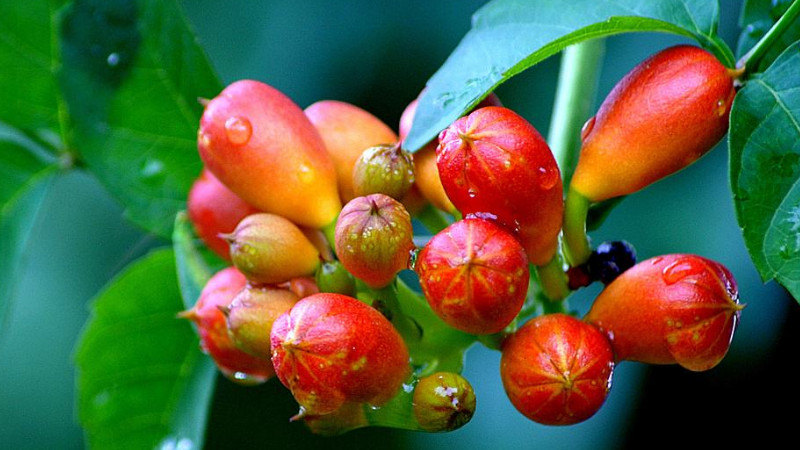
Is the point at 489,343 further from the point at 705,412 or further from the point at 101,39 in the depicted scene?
the point at 705,412

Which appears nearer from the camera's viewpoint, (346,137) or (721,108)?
(721,108)

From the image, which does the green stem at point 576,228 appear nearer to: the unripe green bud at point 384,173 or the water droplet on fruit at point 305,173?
the unripe green bud at point 384,173

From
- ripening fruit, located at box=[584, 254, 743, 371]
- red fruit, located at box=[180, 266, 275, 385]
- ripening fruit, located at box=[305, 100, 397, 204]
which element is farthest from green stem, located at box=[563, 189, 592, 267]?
red fruit, located at box=[180, 266, 275, 385]

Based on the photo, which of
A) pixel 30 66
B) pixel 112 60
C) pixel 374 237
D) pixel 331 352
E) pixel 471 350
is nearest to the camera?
pixel 331 352

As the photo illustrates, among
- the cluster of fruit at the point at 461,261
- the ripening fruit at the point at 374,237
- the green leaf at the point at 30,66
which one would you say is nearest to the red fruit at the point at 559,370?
the cluster of fruit at the point at 461,261

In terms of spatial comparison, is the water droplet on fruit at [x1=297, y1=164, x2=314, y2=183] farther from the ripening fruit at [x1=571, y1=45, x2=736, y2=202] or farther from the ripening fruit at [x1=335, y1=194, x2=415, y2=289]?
the ripening fruit at [x1=571, y1=45, x2=736, y2=202]

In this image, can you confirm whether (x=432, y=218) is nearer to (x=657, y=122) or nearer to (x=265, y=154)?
(x=265, y=154)

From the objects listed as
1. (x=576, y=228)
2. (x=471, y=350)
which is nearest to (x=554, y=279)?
(x=576, y=228)
